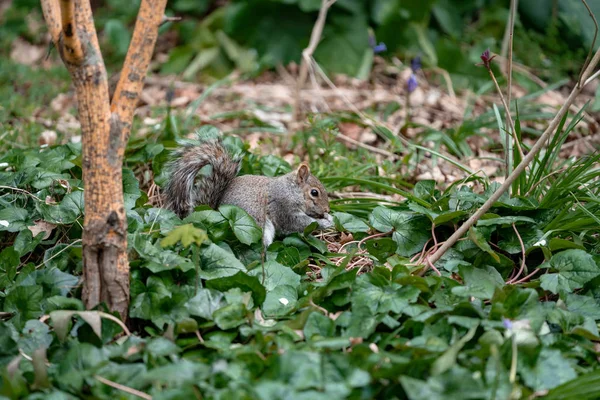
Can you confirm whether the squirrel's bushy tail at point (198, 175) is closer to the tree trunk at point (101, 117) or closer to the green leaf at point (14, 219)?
the green leaf at point (14, 219)

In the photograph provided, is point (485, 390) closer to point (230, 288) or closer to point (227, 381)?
point (227, 381)

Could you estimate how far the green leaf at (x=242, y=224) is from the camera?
275cm

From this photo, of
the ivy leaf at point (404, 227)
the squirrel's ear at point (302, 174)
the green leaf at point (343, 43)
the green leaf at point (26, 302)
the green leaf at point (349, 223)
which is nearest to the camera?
the green leaf at point (26, 302)

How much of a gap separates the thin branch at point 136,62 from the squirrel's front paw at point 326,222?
1198 mm

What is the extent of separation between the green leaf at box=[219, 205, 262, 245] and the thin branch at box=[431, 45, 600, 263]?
70 centimetres

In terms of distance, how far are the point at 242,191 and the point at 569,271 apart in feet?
4.53

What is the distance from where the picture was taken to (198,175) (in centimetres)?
309

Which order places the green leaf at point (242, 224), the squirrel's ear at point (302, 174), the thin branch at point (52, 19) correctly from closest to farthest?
the thin branch at point (52, 19), the green leaf at point (242, 224), the squirrel's ear at point (302, 174)

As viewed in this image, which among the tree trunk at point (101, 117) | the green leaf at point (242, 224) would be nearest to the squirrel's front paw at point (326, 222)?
the green leaf at point (242, 224)

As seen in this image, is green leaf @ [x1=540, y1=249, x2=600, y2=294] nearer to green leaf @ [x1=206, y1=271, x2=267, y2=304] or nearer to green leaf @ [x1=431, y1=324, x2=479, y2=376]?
green leaf @ [x1=431, y1=324, x2=479, y2=376]

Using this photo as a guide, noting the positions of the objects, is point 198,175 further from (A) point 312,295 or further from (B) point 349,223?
(A) point 312,295

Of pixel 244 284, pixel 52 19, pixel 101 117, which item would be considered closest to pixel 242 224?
pixel 244 284

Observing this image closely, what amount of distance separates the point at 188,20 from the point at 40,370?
437cm

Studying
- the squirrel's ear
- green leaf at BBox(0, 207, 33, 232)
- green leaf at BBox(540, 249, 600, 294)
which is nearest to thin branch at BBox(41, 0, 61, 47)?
green leaf at BBox(0, 207, 33, 232)
